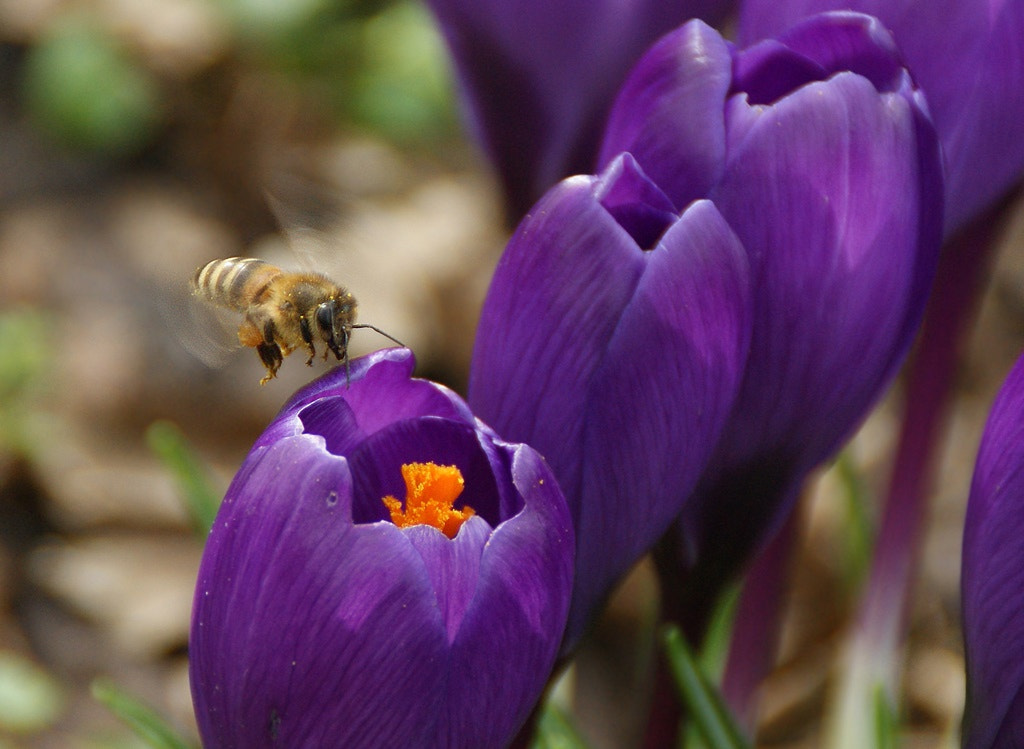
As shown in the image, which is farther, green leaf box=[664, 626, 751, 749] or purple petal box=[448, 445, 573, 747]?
green leaf box=[664, 626, 751, 749]

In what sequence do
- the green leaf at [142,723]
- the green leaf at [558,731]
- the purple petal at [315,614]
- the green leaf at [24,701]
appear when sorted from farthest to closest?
the green leaf at [24,701] < the green leaf at [558,731] < the green leaf at [142,723] < the purple petal at [315,614]

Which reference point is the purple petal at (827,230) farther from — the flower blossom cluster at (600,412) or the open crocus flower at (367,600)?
the open crocus flower at (367,600)

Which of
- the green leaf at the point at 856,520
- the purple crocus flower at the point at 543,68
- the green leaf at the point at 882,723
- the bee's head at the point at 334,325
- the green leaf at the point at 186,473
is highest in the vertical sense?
the purple crocus flower at the point at 543,68

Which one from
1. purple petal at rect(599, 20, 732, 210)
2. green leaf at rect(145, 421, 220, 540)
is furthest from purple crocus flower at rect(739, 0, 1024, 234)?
→ green leaf at rect(145, 421, 220, 540)

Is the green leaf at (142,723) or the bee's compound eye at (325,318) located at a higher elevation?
the bee's compound eye at (325,318)

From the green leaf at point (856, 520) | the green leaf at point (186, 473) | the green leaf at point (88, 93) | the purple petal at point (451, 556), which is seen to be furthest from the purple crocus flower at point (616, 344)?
the green leaf at point (88, 93)

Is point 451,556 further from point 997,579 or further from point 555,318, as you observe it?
point 997,579

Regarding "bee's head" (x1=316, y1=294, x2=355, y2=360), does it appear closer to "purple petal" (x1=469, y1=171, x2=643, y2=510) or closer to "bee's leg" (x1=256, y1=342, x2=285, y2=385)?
"bee's leg" (x1=256, y1=342, x2=285, y2=385)
